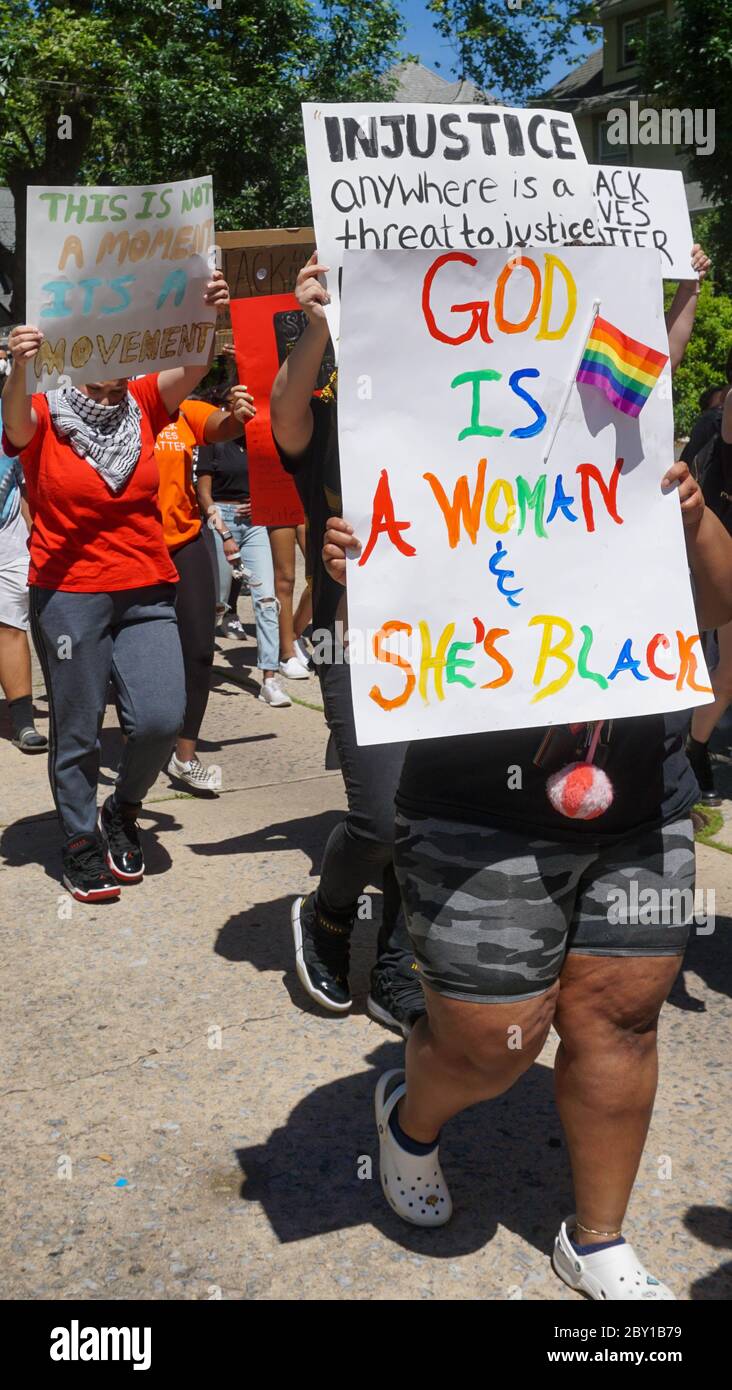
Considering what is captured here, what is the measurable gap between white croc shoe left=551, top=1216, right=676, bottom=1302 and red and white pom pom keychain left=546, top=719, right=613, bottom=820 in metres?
0.84

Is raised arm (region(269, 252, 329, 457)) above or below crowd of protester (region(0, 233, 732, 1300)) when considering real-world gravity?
above

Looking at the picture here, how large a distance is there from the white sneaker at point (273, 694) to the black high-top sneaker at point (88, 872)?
3.16m

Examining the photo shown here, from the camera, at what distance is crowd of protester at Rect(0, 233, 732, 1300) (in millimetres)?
2428

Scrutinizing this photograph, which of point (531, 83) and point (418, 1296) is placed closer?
point (418, 1296)

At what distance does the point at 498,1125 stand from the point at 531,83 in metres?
34.6

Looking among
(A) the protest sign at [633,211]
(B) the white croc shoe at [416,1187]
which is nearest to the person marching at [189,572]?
(A) the protest sign at [633,211]

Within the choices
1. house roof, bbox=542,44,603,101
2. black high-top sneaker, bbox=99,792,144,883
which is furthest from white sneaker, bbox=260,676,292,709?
house roof, bbox=542,44,603,101

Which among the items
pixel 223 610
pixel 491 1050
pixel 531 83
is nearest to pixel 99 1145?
pixel 491 1050

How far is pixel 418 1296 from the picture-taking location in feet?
8.59

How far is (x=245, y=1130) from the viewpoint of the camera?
3.23 metres

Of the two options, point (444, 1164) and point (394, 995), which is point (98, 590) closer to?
point (394, 995)

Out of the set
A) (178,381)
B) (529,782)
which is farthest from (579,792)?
(178,381)

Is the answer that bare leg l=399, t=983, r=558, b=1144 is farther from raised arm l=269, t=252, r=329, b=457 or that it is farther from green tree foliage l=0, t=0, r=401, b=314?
green tree foliage l=0, t=0, r=401, b=314

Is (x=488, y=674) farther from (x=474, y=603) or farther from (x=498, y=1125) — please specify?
(x=498, y=1125)
